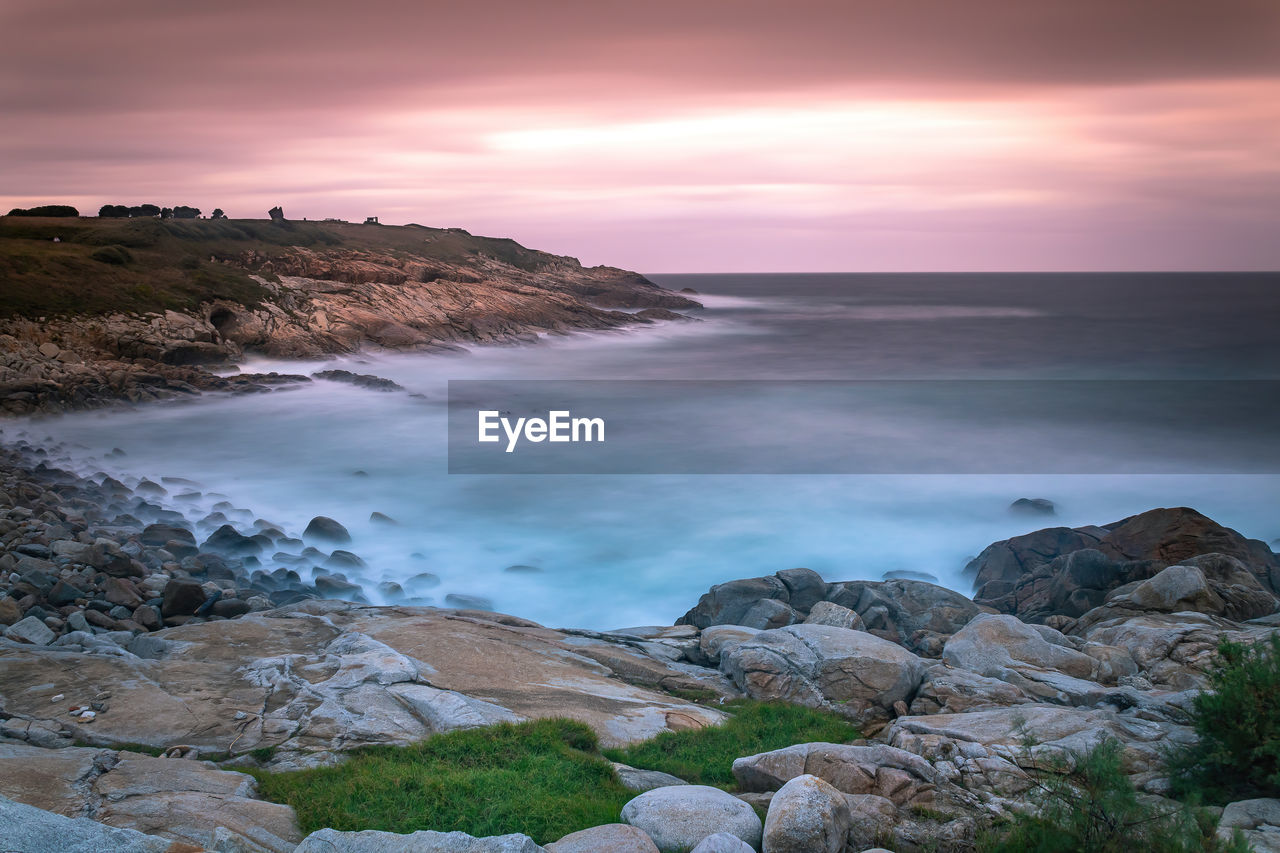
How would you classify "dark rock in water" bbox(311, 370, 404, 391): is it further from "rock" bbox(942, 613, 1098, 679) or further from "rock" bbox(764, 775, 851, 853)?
"rock" bbox(764, 775, 851, 853)

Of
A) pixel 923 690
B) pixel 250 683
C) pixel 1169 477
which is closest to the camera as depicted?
pixel 250 683

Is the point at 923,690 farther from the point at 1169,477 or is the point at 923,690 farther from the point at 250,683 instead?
the point at 1169,477

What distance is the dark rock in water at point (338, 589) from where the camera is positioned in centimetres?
1711

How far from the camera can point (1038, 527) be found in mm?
22672

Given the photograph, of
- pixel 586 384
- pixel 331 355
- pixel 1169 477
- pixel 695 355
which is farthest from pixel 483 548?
pixel 695 355

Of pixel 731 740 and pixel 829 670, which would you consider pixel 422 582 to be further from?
pixel 731 740

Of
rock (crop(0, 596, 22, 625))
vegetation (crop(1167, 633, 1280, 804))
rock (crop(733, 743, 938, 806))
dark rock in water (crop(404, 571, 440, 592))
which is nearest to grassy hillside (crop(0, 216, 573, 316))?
dark rock in water (crop(404, 571, 440, 592))

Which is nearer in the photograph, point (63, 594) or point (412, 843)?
point (412, 843)

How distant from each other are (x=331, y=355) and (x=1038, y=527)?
124 feet

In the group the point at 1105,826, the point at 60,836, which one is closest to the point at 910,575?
the point at 1105,826

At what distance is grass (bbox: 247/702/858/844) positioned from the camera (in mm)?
7281

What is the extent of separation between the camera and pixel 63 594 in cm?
1285

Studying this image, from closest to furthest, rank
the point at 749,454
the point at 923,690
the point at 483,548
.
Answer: the point at 923,690
the point at 483,548
the point at 749,454

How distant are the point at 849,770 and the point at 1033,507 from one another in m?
18.1
